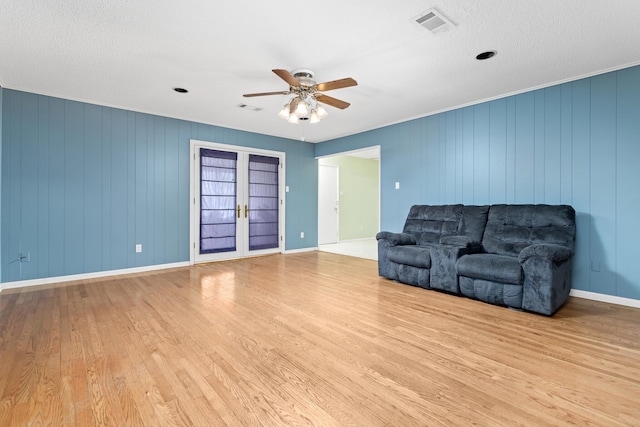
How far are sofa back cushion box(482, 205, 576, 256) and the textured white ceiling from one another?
1627mm

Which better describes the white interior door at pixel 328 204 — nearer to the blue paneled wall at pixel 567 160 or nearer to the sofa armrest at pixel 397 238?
the blue paneled wall at pixel 567 160

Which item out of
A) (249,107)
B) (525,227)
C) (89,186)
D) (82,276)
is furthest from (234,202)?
(525,227)

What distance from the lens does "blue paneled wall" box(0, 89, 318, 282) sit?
4129 millimetres

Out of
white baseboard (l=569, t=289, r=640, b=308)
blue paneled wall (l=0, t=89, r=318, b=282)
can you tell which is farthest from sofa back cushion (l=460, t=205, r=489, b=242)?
blue paneled wall (l=0, t=89, r=318, b=282)

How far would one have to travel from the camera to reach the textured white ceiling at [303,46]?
7.95 ft

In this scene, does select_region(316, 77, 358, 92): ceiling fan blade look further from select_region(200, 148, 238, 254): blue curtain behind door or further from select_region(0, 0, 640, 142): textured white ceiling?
select_region(200, 148, 238, 254): blue curtain behind door

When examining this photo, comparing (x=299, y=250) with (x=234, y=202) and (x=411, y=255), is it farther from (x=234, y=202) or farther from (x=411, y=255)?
(x=411, y=255)

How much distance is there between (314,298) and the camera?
362 centimetres

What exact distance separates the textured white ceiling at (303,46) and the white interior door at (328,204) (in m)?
4.02

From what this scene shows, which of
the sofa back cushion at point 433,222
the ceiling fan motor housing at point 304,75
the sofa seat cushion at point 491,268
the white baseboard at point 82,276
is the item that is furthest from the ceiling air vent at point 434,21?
the white baseboard at point 82,276

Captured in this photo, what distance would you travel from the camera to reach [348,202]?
9.12 metres

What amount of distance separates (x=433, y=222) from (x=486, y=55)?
7.73 ft

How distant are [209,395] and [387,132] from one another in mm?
5275

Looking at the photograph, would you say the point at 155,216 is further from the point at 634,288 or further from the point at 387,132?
the point at 634,288
